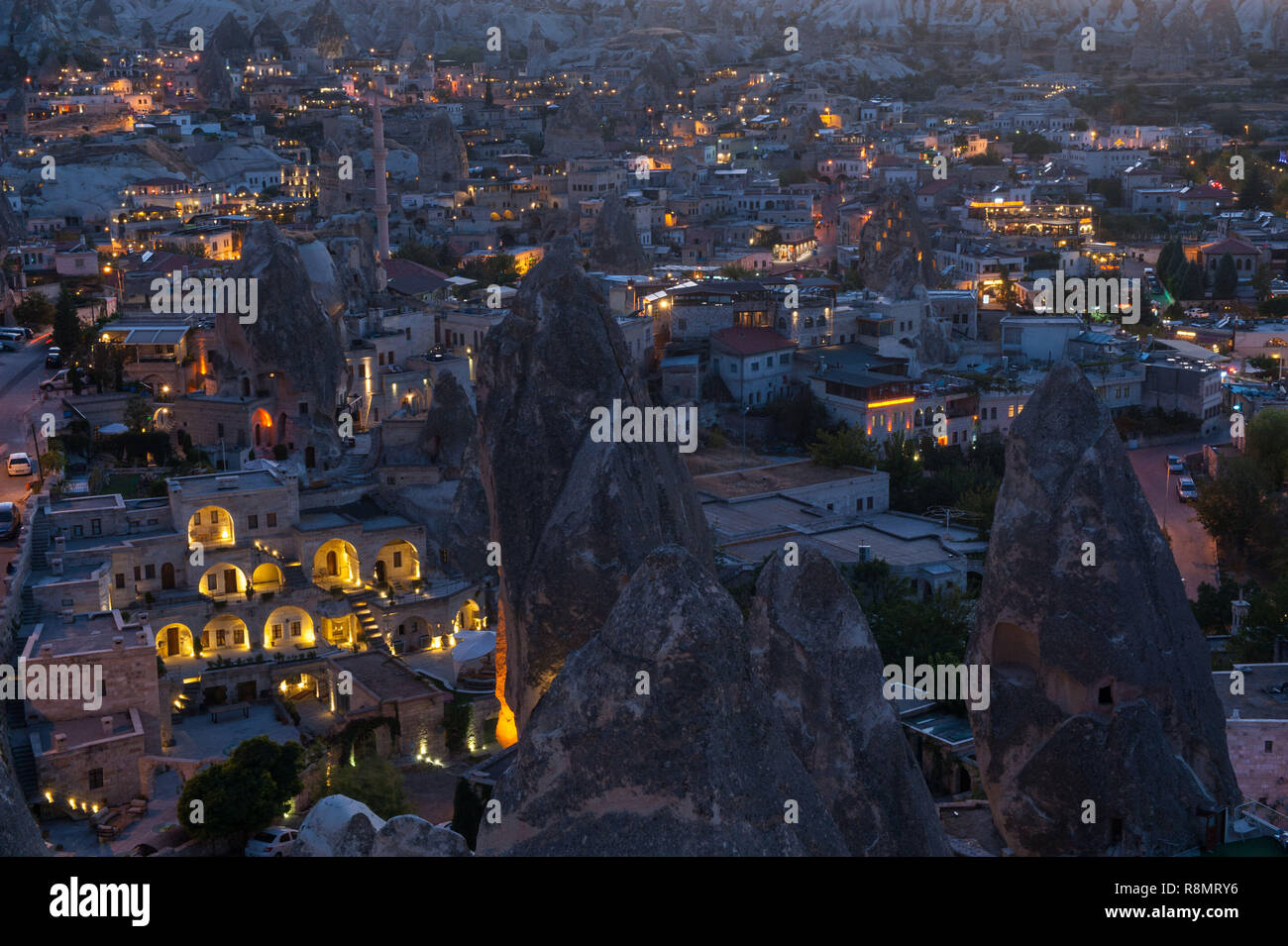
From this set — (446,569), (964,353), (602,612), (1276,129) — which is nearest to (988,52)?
(1276,129)

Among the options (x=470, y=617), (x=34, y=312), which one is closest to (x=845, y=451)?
(x=470, y=617)

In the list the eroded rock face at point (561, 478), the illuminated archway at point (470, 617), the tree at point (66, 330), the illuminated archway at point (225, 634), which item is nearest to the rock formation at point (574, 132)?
the tree at point (66, 330)

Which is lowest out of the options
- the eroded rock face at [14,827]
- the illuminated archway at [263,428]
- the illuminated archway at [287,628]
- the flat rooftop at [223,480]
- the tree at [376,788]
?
the illuminated archway at [287,628]

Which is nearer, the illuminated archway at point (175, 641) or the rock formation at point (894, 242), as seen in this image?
the illuminated archway at point (175, 641)

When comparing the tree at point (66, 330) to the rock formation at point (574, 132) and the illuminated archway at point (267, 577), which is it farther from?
the rock formation at point (574, 132)

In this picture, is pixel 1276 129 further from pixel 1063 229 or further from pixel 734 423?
pixel 734 423

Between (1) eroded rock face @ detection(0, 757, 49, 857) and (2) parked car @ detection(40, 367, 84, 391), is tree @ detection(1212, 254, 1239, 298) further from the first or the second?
(1) eroded rock face @ detection(0, 757, 49, 857)
